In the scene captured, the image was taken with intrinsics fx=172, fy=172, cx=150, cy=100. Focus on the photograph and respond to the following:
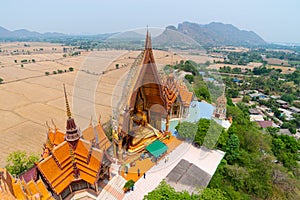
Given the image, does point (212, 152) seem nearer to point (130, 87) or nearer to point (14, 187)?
point (130, 87)

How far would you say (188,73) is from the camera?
29.2 m

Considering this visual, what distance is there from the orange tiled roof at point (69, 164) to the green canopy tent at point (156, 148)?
279 cm

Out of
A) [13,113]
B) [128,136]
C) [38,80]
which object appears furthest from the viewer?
[38,80]

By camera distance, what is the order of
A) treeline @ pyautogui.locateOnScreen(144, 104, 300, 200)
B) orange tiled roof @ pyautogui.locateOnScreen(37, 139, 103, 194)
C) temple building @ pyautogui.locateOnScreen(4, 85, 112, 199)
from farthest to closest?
treeline @ pyautogui.locateOnScreen(144, 104, 300, 200) < orange tiled roof @ pyautogui.locateOnScreen(37, 139, 103, 194) < temple building @ pyautogui.locateOnScreen(4, 85, 112, 199)

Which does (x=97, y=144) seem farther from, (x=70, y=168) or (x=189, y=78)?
(x=189, y=78)

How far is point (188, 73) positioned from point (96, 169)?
2446 cm

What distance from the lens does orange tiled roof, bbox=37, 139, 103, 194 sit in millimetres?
7316

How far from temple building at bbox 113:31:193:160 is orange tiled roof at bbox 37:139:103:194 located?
1.14 meters

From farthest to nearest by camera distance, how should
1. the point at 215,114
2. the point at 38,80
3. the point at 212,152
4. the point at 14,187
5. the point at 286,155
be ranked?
1. the point at 38,80
2. the point at 215,114
3. the point at 286,155
4. the point at 212,152
5. the point at 14,187

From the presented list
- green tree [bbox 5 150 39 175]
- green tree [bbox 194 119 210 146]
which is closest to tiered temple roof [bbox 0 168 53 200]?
green tree [bbox 5 150 39 175]

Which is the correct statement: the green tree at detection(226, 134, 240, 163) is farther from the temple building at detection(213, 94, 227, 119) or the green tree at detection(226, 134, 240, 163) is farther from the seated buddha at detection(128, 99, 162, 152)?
the seated buddha at detection(128, 99, 162, 152)

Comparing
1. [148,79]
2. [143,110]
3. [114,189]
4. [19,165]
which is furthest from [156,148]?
[19,165]

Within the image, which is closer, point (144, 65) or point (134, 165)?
point (144, 65)

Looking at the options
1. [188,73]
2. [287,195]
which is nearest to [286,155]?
[287,195]
